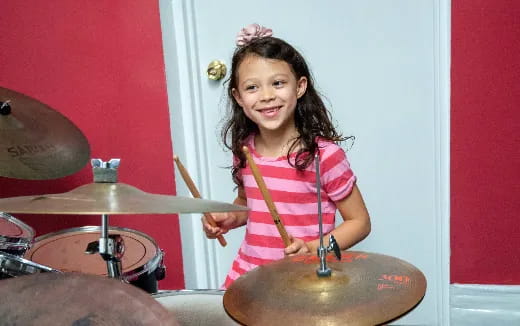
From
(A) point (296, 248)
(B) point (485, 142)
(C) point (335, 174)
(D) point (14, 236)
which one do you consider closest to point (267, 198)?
(A) point (296, 248)

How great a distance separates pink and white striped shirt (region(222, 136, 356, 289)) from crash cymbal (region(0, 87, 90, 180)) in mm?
383

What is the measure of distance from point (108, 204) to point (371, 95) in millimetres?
951

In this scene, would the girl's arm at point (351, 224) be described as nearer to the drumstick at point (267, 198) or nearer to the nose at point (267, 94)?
the drumstick at point (267, 198)

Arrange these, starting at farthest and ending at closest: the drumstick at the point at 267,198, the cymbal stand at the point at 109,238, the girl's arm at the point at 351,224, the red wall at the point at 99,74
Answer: the red wall at the point at 99,74
the girl's arm at the point at 351,224
the drumstick at the point at 267,198
the cymbal stand at the point at 109,238

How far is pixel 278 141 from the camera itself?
1146 millimetres

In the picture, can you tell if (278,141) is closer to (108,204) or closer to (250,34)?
Result: (250,34)

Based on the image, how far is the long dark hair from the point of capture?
110 cm

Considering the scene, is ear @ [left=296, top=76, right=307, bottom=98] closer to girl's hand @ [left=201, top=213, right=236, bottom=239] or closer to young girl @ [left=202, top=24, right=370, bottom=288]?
young girl @ [left=202, top=24, right=370, bottom=288]

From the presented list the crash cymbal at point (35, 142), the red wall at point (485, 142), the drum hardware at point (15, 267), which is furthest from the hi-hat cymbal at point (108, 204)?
the red wall at point (485, 142)

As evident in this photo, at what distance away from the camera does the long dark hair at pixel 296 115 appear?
3.59 feet

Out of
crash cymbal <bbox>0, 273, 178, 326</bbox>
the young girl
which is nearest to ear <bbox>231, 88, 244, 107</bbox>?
the young girl

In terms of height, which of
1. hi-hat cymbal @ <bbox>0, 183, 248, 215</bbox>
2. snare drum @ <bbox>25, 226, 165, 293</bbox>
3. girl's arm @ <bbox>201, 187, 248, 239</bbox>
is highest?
hi-hat cymbal @ <bbox>0, 183, 248, 215</bbox>

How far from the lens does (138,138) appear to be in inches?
63.3

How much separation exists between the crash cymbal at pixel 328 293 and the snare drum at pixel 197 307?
0.12m
